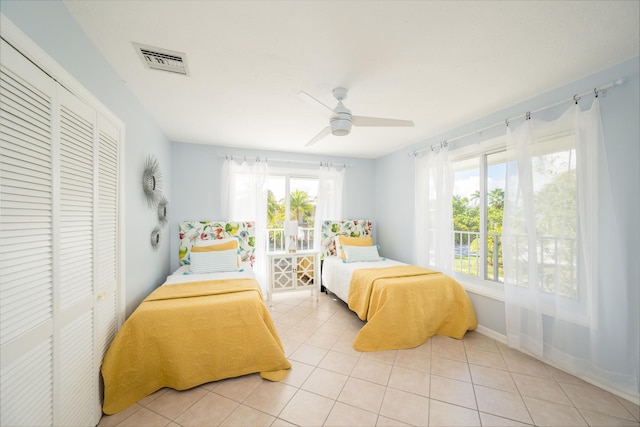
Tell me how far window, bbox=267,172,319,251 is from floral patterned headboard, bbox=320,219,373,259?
35 cm

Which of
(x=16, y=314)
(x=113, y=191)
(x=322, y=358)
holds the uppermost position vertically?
(x=113, y=191)

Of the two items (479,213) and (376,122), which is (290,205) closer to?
(376,122)

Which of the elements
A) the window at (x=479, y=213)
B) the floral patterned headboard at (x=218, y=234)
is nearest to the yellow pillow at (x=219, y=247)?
the floral patterned headboard at (x=218, y=234)

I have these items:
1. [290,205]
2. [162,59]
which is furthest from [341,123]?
[290,205]

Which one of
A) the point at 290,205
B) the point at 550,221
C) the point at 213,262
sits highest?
the point at 290,205

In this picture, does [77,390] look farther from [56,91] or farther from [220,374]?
[56,91]

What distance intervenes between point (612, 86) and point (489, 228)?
1.58m

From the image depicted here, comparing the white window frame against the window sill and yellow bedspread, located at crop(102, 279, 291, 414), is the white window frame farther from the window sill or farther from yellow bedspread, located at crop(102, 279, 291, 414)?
yellow bedspread, located at crop(102, 279, 291, 414)

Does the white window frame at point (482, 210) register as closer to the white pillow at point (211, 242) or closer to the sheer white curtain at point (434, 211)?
the sheer white curtain at point (434, 211)

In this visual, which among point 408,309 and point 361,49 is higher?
point 361,49

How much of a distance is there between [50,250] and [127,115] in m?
1.42

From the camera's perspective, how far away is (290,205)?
14.6 feet

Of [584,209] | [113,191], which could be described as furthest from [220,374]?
[584,209]

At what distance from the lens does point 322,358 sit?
234 centimetres
